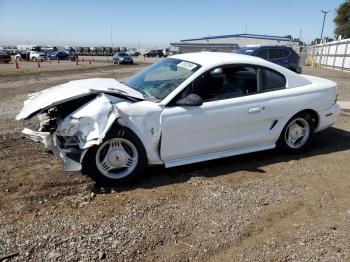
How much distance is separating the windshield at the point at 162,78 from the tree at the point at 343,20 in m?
58.2

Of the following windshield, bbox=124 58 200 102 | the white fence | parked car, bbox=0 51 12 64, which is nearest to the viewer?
windshield, bbox=124 58 200 102

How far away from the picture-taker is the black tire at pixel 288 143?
222 inches

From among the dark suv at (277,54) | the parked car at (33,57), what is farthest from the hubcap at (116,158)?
the parked car at (33,57)

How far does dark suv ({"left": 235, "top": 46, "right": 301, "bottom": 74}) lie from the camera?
16078mm

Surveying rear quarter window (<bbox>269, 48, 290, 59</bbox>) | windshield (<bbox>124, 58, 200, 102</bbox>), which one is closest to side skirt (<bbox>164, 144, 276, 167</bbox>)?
windshield (<bbox>124, 58, 200, 102</bbox>)

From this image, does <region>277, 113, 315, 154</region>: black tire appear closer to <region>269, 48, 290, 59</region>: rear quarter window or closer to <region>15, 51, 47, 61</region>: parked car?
<region>269, 48, 290, 59</region>: rear quarter window

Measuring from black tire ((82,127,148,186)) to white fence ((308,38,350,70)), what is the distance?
2733 centimetres

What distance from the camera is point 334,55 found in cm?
3175

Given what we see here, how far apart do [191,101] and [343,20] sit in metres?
62.8

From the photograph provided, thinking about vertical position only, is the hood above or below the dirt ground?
above

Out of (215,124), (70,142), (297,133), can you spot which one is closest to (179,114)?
(215,124)

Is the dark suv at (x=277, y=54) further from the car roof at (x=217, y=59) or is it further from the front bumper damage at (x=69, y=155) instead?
the front bumper damage at (x=69, y=155)

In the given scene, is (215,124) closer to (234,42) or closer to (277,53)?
(277,53)

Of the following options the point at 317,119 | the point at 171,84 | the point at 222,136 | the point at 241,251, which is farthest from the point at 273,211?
the point at 317,119
